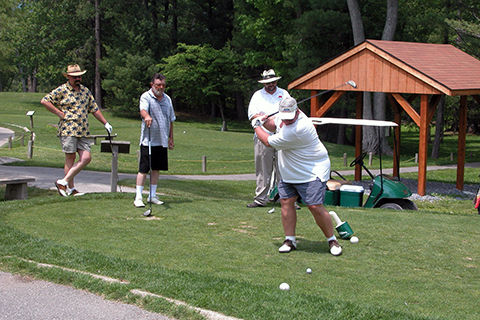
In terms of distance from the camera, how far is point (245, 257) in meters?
6.60

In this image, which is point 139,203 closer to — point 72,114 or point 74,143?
point 74,143

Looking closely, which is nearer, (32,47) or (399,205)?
(399,205)

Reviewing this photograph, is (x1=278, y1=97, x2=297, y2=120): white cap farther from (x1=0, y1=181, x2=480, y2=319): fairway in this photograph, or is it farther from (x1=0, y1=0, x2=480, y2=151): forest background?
(x1=0, y1=0, x2=480, y2=151): forest background

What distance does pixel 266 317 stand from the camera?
4754 mm

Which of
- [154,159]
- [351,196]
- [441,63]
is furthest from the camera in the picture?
[441,63]

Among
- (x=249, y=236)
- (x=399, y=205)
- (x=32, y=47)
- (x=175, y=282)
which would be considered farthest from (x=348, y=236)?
(x=32, y=47)

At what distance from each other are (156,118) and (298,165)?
311 centimetres

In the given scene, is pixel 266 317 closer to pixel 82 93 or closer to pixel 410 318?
pixel 410 318

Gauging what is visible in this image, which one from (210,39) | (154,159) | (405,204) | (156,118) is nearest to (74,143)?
(154,159)

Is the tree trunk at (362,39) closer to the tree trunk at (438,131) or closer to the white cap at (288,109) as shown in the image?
the tree trunk at (438,131)

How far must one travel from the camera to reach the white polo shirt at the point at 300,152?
21.9ft

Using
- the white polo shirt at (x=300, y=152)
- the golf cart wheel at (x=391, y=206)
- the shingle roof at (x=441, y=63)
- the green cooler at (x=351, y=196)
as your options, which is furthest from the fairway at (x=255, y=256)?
the shingle roof at (x=441, y=63)

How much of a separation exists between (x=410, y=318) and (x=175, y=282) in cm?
201

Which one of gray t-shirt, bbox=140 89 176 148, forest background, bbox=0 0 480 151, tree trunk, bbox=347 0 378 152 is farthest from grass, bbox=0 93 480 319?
forest background, bbox=0 0 480 151
